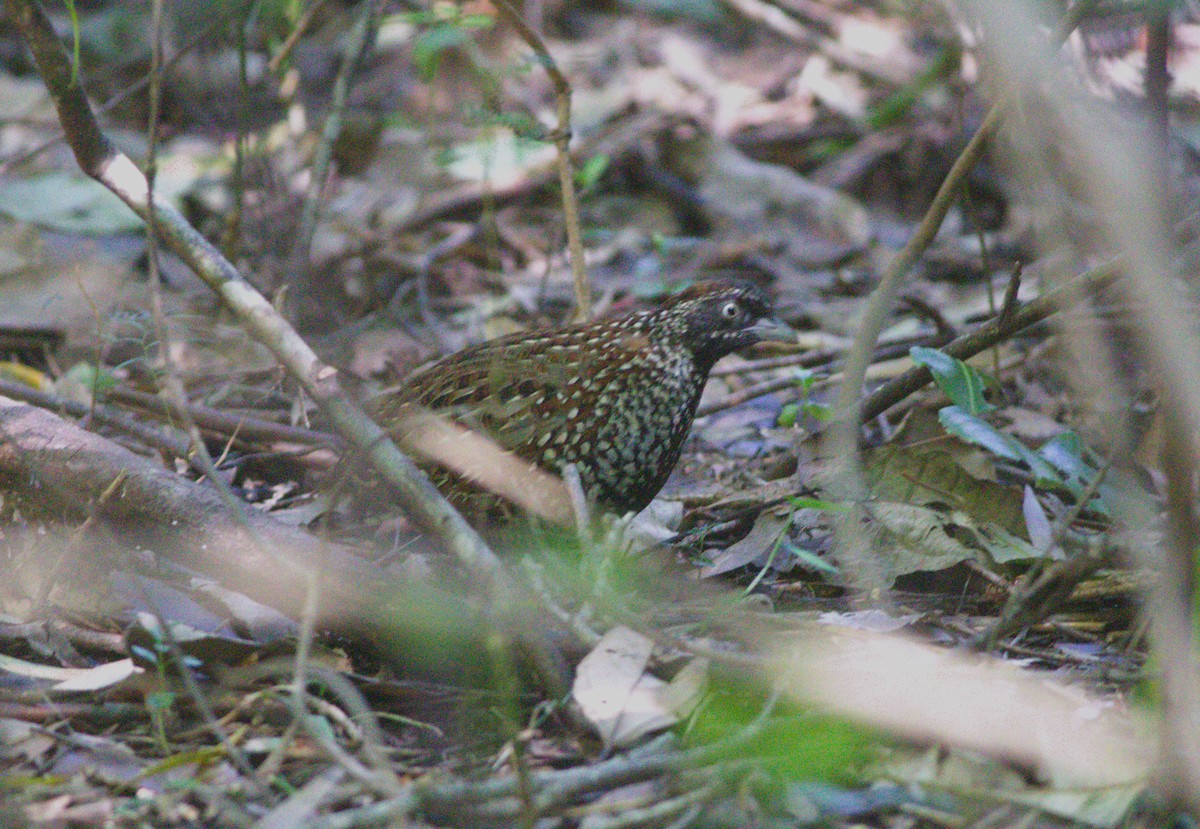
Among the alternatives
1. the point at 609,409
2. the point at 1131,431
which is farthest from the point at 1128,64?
the point at 609,409

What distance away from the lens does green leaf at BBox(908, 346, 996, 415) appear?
344 cm

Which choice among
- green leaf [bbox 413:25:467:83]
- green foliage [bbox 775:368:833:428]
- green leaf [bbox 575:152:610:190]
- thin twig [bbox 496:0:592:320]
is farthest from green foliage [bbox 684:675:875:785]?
green leaf [bbox 413:25:467:83]

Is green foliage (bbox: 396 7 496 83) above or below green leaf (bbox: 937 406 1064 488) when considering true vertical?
above

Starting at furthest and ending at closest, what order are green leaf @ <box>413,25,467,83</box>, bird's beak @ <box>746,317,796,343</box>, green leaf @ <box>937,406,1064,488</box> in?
green leaf @ <box>413,25,467,83</box> < bird's beak @ <box>746,317,796,343</box> < green leaf @ <box>937,406,1064,488</box>

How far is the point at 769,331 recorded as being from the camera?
423 centimetres

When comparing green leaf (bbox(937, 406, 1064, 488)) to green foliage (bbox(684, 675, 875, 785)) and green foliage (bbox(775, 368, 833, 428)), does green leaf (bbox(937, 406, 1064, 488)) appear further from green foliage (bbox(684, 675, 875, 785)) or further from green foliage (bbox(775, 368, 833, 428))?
green foliage (bbox(684, 675, 875, 785))

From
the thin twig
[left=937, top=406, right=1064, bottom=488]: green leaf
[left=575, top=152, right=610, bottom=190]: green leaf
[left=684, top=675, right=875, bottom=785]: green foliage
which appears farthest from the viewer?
[left=575, top=152, right=610, bottom=190]: green leaf

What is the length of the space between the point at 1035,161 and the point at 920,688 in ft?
3.44

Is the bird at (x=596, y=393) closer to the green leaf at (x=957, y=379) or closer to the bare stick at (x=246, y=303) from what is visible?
the bare stick at (x=246, y=303)

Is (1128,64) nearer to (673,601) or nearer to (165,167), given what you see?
(673,601)

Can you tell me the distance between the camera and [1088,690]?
2.91 meters

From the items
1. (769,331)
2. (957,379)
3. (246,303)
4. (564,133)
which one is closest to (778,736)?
(957,379)

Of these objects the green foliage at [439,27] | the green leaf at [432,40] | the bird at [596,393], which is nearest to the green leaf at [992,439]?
the bird at [596,393]

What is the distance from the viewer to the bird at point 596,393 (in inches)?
147
